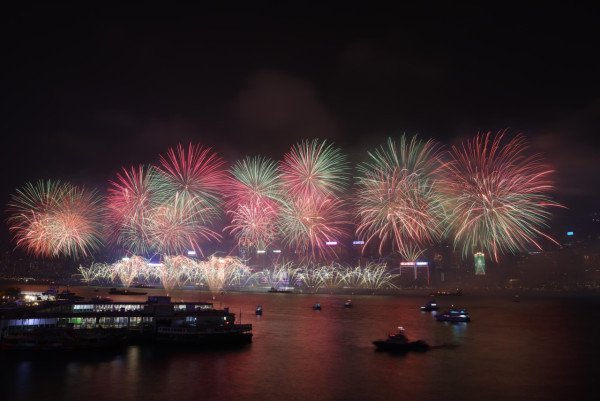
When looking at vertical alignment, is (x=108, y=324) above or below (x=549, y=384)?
above

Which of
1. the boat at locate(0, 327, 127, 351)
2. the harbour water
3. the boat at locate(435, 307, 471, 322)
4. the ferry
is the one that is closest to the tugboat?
the boat at locate(435, 307, 471, 322)

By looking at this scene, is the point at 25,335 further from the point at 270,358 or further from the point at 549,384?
the point at 549,384

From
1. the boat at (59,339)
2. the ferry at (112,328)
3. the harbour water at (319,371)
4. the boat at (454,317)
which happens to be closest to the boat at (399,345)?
the harbour water at (319,371)

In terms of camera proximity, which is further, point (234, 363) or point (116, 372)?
point (234, 363)

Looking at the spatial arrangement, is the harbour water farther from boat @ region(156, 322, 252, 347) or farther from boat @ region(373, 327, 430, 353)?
boat @ region(156, 322, 252, 347)

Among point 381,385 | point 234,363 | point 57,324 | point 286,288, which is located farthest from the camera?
point 286,288

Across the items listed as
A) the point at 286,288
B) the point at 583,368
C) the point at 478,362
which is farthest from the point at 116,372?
the point at 286,288

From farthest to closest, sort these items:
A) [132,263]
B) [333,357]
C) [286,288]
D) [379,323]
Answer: [286,288]
[132,263]
[379,323]
[333,357]

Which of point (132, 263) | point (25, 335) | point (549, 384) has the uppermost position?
point (132, 263)

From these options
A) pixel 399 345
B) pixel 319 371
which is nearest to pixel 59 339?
pixel 319 371
